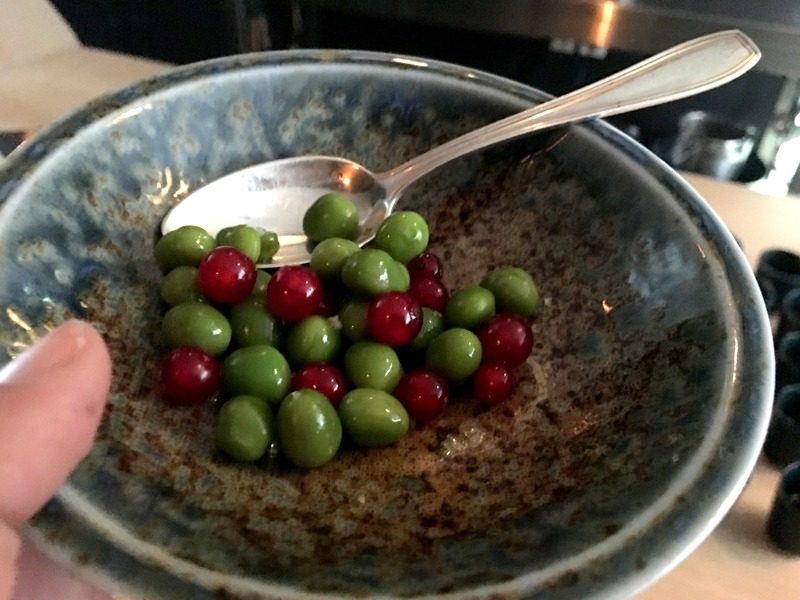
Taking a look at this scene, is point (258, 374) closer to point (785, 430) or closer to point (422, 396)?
point (422, 396)

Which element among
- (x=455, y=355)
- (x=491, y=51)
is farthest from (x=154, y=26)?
(x=455, y=355)

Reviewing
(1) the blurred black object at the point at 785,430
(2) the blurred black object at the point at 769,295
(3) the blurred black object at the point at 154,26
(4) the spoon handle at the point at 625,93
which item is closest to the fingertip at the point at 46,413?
(4) the spoon handle at the point at 625,93

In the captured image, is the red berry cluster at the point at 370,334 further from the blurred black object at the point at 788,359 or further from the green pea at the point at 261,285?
the blurred black object at the point at 788,359

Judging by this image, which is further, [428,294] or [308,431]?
[428,294]

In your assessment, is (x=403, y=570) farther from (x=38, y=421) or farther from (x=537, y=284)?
(x=537, y=284)

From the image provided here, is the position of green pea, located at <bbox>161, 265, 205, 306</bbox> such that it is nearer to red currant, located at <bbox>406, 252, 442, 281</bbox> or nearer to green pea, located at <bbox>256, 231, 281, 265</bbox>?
green pea, located at <bbox>256, 231, 281, 265</bbox>

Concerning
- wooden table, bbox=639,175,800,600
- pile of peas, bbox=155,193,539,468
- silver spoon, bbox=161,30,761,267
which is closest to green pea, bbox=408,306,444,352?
pile of peas, bbox=155,193,539,468

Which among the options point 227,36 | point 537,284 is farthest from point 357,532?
point 227,36

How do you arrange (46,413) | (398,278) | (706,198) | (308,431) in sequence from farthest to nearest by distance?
(706,198)
(398,278)
(308,431)
(46,413)
